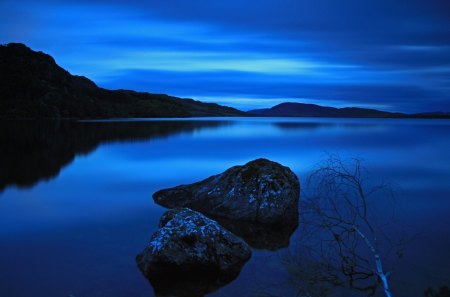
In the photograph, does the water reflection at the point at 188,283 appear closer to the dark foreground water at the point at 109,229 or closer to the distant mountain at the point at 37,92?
the dark foreground water at the point at 109,229

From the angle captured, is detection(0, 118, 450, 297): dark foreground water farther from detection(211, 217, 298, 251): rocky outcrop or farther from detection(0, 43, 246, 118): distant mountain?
detection(0, 43, 246, 118): distant mountain

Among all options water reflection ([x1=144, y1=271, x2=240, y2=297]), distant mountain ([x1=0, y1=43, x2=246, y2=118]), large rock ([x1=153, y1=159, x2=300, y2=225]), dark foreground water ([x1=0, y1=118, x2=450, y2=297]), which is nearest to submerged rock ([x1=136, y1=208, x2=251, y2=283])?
water reflection ([x1=144, y1=271, x2=240, y2=297])

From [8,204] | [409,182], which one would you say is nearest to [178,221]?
[8,204]

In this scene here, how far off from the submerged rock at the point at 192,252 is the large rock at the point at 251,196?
2.65 metres

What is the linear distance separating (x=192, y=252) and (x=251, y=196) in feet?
13.2

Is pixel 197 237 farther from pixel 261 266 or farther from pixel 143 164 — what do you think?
pixel 143 164

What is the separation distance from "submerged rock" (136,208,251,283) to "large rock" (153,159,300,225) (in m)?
2.65

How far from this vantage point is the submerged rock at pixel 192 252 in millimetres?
6605

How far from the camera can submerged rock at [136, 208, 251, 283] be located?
6.61 metres

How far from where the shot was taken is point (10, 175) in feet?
56.4

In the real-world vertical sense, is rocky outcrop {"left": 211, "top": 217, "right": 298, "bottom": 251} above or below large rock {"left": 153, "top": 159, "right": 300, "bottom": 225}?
below

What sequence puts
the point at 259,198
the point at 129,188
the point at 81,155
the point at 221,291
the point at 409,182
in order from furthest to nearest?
the point at 81,155, the point at 409,182, the point at 129,188, the point at 259,198, the point at 221,291

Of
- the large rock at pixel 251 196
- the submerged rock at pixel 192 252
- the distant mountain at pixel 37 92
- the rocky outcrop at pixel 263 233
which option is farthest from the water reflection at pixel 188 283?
the distant mountain at pixel 37 92

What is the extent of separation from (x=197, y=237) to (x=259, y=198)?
3688 millimetres
